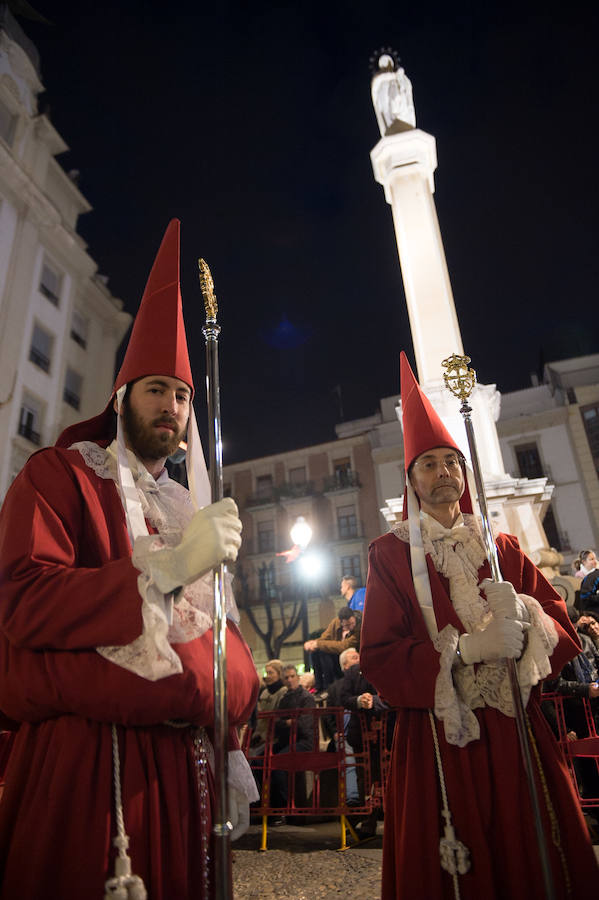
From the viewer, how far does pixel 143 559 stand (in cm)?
161

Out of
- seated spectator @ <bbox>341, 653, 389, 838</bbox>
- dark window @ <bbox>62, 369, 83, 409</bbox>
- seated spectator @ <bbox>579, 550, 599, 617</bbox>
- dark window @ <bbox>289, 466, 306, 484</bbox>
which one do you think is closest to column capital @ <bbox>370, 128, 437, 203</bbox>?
seated spectator @ <bbox>579, 550, 599, 617</bbox>

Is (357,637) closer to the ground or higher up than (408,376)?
closer to the ground

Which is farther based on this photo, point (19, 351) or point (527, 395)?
point (527, 395)

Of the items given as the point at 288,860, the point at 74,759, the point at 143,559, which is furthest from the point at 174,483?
the point at 288,860

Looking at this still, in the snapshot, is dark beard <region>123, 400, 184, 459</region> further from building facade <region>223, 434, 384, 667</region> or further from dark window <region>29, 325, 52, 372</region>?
building facade <region>223, 434, 384, 667</region>

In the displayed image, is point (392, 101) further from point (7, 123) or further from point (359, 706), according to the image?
point (7, 123)

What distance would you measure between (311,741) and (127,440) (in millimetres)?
4547

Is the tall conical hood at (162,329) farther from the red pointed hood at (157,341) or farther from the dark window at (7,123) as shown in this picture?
the dark window at (7,123)

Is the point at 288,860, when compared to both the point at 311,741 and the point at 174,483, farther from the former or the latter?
the point at 174,483

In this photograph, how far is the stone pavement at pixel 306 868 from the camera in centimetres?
326

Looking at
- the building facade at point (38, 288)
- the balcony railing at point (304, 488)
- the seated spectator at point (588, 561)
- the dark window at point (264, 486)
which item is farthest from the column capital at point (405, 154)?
the dark window at point (264, 486)

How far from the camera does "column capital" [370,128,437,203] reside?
10.1 m

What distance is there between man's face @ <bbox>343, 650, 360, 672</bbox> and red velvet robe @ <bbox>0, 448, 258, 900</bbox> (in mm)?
4233

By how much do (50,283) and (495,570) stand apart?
794 inches
